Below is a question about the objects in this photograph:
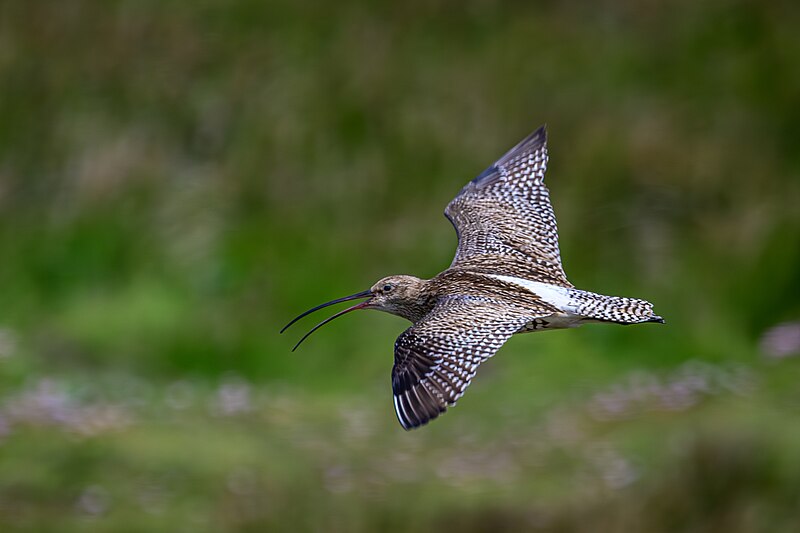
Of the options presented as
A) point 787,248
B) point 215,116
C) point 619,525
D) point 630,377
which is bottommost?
point 619,525

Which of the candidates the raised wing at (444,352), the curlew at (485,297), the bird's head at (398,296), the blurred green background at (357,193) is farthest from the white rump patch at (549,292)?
the blurred green background at (357,193)

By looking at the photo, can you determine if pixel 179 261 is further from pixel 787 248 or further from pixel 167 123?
pixel 787 248

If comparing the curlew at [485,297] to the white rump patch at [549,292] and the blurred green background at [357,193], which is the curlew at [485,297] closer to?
the white rump patch at [549,292]

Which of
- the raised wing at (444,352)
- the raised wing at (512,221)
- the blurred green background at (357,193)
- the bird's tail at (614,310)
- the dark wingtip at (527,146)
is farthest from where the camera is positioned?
the blurred green background at (357,193)

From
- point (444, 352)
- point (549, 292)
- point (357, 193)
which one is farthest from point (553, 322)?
point (357, 193)

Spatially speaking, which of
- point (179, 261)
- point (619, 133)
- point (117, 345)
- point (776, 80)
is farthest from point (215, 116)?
point (776, 80)

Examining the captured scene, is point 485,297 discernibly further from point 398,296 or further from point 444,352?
point 444,352

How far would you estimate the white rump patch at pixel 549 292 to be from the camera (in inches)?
352

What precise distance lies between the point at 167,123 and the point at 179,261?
1.66m

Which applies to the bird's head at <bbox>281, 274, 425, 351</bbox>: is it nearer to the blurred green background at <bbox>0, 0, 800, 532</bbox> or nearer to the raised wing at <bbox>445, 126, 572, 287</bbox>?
the raised wing at <bbox>445, 126, 572, 287</bbox>

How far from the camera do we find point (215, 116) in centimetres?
1927

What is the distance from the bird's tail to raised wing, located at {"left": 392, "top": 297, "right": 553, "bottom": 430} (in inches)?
8.2

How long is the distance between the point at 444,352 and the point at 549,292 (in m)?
1.17

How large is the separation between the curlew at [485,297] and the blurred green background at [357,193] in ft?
23.0
